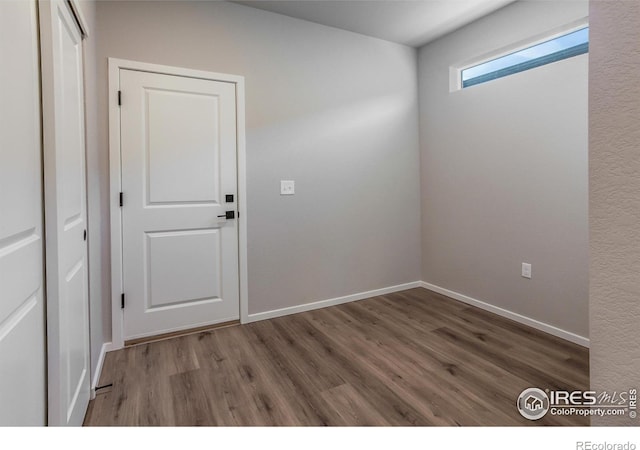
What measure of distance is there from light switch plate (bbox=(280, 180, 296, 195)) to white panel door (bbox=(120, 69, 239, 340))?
422 millimetres

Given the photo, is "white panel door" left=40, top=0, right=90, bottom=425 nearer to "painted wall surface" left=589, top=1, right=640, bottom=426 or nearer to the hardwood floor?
the hardwood floor

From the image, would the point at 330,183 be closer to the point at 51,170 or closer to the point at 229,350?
the point at 229,350

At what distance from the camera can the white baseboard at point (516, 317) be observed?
240 cm

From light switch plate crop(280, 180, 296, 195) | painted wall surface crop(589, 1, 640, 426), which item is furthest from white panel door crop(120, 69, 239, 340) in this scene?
painted wall surface crop(589, 1, 640, 426)

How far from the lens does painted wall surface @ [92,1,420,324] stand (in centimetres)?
247

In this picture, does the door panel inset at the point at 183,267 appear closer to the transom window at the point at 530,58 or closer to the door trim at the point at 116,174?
the door trim at the point at 116,174

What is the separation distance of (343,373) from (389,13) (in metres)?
2.93

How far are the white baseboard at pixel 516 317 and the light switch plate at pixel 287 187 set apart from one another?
6.29 ft

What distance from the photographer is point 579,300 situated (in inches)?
93.9

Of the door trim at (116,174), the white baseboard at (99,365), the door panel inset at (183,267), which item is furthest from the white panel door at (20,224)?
the door panel inset at (183,267)

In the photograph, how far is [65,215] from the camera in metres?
1.35

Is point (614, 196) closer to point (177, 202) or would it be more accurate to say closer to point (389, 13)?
point (177, 202)

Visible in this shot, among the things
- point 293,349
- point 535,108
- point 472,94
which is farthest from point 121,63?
point 535,108

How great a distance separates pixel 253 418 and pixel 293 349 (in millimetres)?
737
